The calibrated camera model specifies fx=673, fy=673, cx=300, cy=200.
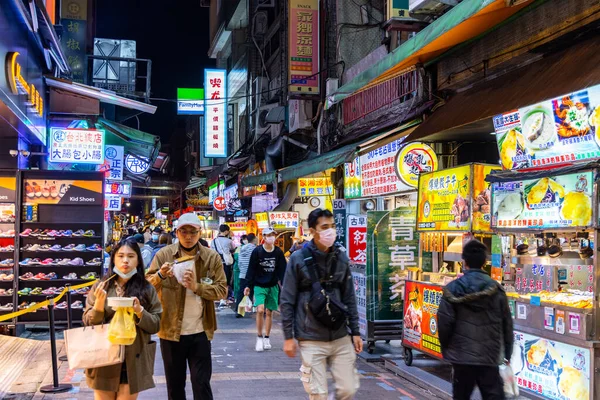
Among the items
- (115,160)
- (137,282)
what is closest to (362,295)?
(137,282)

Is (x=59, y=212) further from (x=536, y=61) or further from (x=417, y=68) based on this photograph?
(x=536, y=61)

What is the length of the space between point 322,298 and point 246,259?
9.02 m

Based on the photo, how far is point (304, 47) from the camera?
1867 cm

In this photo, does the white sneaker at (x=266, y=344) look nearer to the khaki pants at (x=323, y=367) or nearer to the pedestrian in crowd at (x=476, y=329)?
the khaki pants at (x=323, y=367)

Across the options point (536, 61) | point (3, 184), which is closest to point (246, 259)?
point (3, 184)

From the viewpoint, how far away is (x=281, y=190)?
2478 cm

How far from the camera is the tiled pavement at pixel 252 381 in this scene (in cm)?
799

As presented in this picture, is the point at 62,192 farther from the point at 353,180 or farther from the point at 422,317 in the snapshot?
the point at 422,317

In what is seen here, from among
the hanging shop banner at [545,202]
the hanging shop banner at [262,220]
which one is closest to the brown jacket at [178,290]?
the hanging shop banner at [545,202]

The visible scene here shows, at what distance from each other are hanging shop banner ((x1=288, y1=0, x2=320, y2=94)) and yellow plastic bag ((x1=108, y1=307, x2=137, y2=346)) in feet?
45.8

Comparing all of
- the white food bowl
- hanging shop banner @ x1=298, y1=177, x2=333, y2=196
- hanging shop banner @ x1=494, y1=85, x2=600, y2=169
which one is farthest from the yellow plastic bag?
hanging shop banner @ x1=298, y1=177, x2=333, y2=196

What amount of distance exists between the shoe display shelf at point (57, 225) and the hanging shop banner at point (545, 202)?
8615 mm

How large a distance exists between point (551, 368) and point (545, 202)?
175 cm

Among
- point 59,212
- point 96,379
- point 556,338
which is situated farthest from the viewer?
point 59,212
